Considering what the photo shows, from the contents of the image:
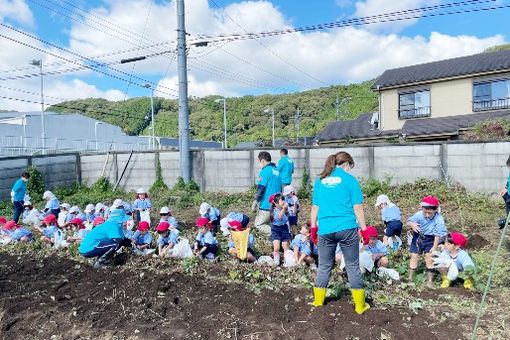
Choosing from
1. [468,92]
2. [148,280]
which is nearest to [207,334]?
[148,280]

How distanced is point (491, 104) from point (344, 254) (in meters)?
19.7

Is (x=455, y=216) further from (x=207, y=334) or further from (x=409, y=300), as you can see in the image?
(x=207, y=334)

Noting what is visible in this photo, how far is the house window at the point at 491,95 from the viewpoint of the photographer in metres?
20.7

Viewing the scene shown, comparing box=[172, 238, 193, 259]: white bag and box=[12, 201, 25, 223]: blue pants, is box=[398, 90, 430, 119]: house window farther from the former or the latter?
box=[172, 238, 193, 259]: white bag

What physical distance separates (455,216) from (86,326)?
8.69 m

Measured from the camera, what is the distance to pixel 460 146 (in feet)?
40.5

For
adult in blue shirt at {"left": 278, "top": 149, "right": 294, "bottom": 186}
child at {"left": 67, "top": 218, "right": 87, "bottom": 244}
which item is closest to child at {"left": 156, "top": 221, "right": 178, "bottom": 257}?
child at {"left": 67, "top": 218, "right": 87, "bottom": 244}

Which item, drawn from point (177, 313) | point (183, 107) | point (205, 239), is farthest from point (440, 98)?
point (177, 313)

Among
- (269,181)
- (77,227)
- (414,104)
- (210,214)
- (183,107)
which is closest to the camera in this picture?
(269,181)

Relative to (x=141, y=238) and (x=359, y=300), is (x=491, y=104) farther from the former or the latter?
(x=359, y=300)

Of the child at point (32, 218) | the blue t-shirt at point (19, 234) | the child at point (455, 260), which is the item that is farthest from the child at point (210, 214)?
the child at point (32, 218)

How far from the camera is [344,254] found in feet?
15.3

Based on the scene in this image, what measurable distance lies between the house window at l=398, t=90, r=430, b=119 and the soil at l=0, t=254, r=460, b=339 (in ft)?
65.0

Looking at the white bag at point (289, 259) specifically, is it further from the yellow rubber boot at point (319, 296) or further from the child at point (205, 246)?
the yellow rubber boot at point (319, 296)
